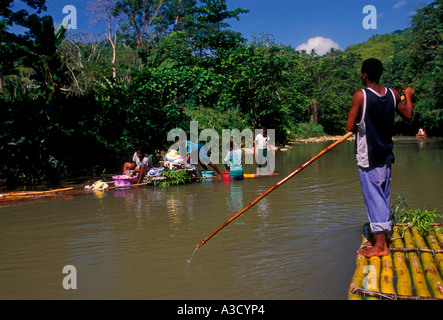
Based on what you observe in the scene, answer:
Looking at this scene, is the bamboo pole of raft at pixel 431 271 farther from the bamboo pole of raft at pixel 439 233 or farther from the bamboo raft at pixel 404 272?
the bamboo pole of raft at pixel 439 233

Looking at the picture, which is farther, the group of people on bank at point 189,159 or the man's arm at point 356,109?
the group of people on bank at point 189,159

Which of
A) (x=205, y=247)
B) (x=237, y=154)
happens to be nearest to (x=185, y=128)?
(x=237, y=154)

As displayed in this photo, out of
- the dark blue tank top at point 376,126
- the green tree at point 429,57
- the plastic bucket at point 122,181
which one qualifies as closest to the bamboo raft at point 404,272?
the dark blue tank top at point 376,126

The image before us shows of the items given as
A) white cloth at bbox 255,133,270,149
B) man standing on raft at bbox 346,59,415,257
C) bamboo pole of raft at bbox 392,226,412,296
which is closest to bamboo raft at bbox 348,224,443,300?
bamboo pole of raft at bbox 392,226,412,296

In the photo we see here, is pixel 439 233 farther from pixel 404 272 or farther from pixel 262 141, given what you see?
pixel 262 141

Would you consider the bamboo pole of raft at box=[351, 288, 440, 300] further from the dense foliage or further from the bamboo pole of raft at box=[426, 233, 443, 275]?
the dense foliage

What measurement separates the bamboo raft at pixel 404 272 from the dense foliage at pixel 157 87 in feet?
30.5

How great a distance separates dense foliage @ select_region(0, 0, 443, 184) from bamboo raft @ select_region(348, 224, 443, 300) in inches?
366

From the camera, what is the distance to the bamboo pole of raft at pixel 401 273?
2976mm

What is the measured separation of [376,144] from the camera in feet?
12.6

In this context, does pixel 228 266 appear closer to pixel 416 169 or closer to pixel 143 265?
pixel 143 265

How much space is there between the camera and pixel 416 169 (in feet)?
37.0

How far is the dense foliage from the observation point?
11250mm

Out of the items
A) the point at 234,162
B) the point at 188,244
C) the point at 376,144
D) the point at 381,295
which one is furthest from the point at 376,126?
the point at 234,162
